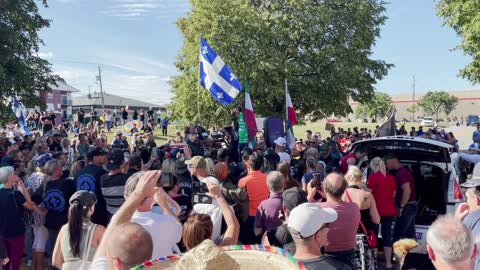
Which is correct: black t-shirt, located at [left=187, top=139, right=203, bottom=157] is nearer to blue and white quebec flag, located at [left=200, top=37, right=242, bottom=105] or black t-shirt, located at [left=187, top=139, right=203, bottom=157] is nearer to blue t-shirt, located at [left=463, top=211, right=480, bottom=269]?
blue and white quebec flag, located at [left=200, top=37, right=242, bottom=105]

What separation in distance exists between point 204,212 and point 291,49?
66.5ft

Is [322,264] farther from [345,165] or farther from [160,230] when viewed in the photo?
[345,165]

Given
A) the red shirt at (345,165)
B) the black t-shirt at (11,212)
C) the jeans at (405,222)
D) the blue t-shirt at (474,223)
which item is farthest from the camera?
the red shirt at (345,165)

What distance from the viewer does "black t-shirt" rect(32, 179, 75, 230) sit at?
5547mm

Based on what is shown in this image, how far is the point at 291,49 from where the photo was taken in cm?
2373

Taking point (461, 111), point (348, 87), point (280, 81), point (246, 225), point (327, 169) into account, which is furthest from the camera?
point (461, 111)

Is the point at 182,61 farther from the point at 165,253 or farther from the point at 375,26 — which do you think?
the point at 165,253

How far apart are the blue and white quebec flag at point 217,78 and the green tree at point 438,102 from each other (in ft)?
301

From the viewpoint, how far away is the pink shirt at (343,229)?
412 cm

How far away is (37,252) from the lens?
6.06 m

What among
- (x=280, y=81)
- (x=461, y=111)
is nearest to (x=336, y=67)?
(x=280, y=81)

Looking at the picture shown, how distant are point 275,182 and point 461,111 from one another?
350 ft

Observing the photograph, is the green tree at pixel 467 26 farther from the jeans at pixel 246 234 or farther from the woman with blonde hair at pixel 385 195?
the jeans at pixel 246 234

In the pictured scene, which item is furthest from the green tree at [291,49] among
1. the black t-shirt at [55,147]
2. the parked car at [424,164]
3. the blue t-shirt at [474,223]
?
the blue t-shirt at [474,223]
